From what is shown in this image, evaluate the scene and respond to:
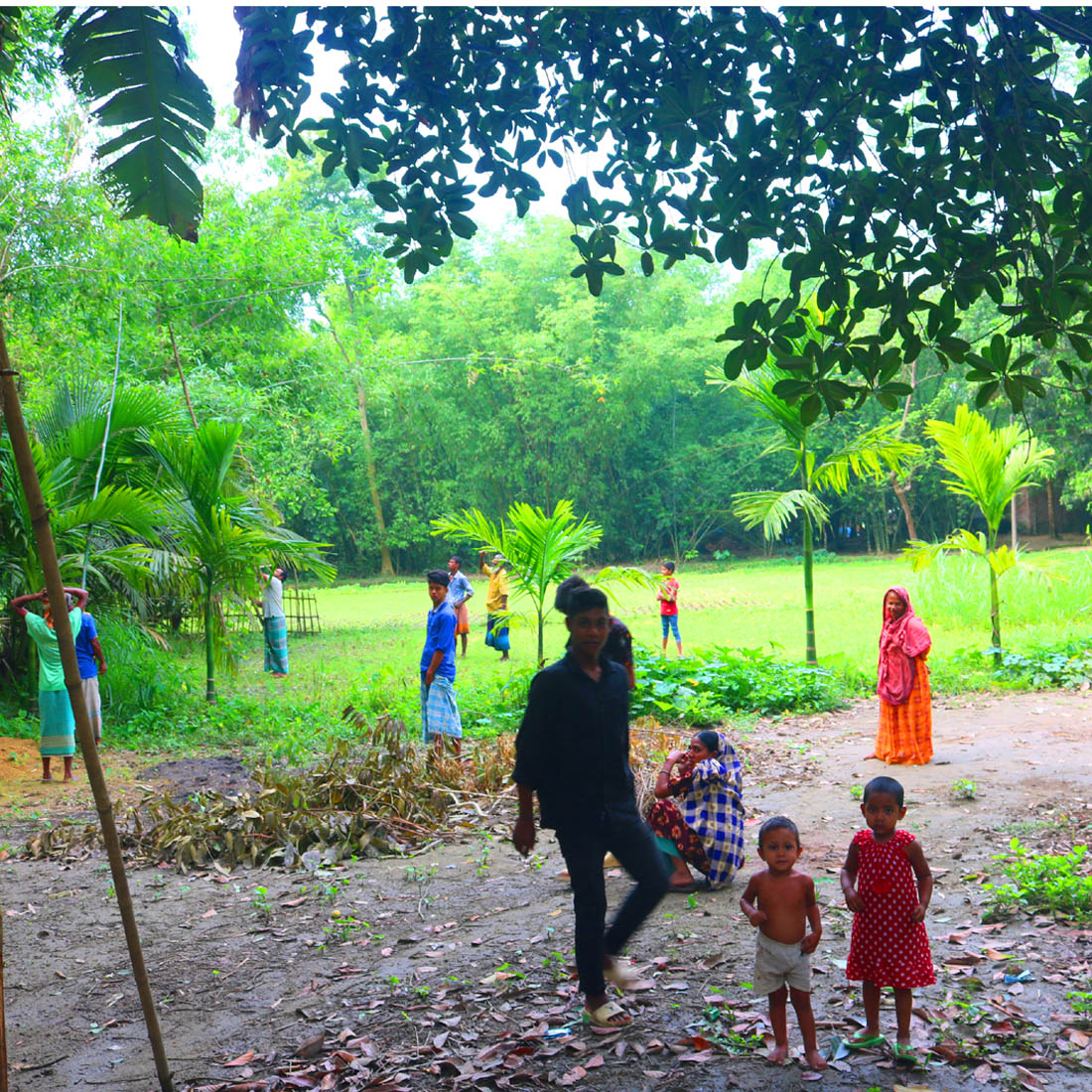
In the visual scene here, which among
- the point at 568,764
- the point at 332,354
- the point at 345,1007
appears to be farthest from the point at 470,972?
the point at 332,354

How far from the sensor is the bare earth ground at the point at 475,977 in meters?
3.26

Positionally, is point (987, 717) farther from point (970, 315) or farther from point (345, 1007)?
point (970, 315)

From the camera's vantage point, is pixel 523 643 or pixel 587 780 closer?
pixel 587 780

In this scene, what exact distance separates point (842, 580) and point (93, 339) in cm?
1846

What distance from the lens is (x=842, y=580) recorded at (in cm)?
2577

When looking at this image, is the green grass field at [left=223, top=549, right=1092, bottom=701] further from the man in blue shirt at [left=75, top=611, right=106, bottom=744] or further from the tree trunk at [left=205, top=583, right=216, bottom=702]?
the man in blue shirt at [left=75, top=611, right=106, bottom=744]

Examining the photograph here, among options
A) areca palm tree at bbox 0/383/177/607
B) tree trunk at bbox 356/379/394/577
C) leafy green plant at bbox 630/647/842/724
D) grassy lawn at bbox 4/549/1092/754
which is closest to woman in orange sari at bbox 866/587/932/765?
leafy green plant at bbox 630/647/842/724

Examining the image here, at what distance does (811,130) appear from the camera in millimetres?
3324

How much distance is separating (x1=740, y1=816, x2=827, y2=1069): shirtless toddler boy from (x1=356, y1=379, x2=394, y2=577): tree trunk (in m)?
31.2

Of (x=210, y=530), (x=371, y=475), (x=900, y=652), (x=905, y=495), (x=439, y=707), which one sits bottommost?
(x=439, y=707)

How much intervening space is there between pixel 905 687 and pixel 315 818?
14.1ft

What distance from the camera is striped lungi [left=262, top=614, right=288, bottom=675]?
44.1 feet

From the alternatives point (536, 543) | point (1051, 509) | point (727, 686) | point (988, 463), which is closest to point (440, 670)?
point (536, 543)

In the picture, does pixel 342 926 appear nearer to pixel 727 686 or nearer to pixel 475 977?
pixel 475 977
